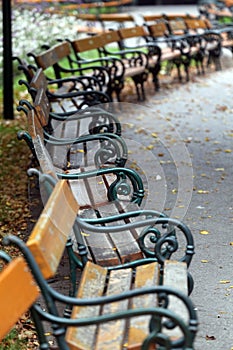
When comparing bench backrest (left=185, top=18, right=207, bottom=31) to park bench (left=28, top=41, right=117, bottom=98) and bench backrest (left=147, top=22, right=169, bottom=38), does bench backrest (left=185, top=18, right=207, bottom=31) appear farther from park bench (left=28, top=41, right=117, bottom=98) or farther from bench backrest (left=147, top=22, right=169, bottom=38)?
park bench (left=28, top=41, right=117, bottom=98)

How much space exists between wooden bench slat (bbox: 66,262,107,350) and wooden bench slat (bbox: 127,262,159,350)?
152mm

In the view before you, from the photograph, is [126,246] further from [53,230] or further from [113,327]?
[53,230]

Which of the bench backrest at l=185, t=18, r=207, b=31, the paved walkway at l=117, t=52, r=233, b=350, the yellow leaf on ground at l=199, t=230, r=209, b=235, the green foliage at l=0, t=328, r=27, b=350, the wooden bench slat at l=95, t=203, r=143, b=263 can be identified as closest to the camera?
the green foliage at l=0, t=328, r=27, b=350

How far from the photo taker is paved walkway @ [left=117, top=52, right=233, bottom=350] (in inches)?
203

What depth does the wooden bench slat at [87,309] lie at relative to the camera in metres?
3.46

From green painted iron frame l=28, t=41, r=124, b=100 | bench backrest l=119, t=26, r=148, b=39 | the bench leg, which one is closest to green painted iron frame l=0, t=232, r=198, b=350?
green painted iron frame l=28, t=41, r=124, b=100

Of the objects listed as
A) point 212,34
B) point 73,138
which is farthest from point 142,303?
point 212,34

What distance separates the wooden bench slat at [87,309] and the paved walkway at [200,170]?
0.68 m

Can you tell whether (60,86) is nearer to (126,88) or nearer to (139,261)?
(126,88)

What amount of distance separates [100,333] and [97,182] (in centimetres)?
261

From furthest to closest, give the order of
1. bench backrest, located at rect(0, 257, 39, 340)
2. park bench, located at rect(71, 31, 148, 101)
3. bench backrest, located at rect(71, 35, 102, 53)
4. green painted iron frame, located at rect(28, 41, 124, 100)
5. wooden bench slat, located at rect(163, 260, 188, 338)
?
1. park bench, located at rect(71, 31, 148, 101)
2. bench backrest, located at rect(71, 35, 102, 53)
3. green painted iron frame, located at rect(28, 41, 124, 100)
4. wooden bench slat, located at rect(163, 260, 188, 338)
5. bench backrest, located at rect(0, 257, 39, 340)

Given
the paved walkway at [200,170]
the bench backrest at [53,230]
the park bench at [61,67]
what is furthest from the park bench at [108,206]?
the park bench at [61,67]

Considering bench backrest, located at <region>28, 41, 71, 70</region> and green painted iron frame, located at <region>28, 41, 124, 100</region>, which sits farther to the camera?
green painted iron frame, located at <region>28, 41, 124, 100</region>

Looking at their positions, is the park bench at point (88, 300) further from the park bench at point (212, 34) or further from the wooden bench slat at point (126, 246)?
the park bench at point (212, 34)
